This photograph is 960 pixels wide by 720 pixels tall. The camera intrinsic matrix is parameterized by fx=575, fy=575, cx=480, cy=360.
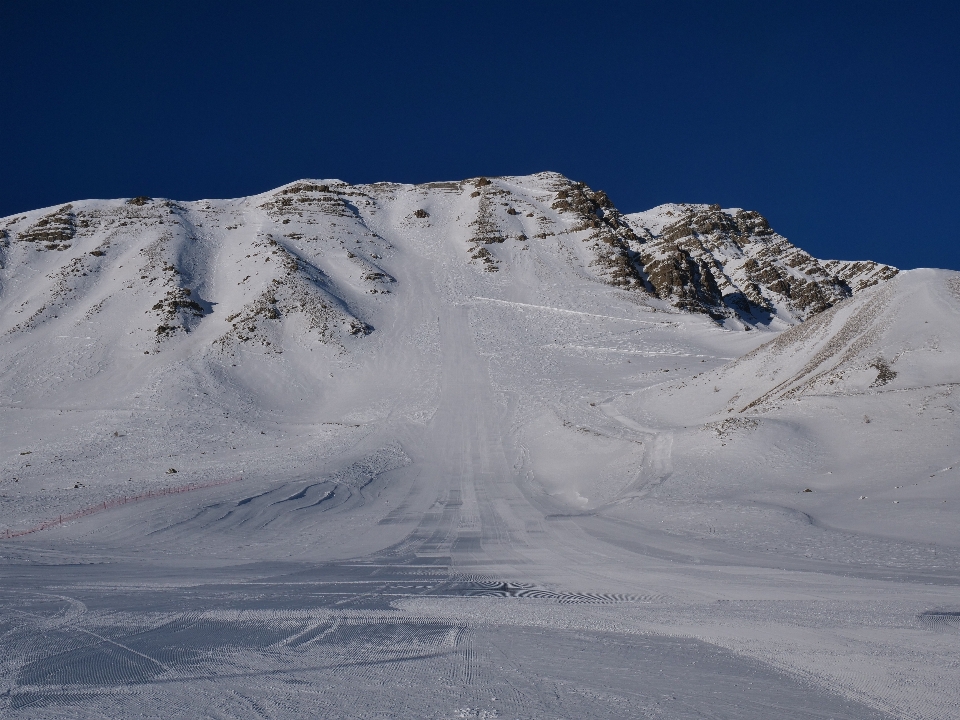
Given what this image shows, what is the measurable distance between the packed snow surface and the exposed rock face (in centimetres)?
1925

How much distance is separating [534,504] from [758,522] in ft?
20.3

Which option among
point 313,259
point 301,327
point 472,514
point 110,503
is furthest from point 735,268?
point 110,503

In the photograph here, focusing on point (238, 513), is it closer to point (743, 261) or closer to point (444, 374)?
point (444, 374)

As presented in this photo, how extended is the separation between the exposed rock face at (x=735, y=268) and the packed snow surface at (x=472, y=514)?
19.3 m

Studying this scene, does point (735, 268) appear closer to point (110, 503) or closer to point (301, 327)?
point (301, 327)

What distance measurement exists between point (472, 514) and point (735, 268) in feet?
377

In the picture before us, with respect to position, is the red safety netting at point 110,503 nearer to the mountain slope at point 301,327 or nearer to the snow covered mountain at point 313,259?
the mountain slope at point 301,327

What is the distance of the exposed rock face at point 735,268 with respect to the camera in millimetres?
71312

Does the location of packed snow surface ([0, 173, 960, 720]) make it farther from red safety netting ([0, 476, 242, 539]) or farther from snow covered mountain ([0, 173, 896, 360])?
snow covered mountain ([0, 173, 896, 360])

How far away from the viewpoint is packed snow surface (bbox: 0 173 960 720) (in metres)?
4.70

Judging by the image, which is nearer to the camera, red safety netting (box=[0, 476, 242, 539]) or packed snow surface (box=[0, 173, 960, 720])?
packed snow surface (box=[0, 173, 960, 720])

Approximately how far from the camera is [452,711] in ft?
13.4

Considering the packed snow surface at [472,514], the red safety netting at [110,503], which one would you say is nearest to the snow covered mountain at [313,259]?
the packed snow surface at [472,514]

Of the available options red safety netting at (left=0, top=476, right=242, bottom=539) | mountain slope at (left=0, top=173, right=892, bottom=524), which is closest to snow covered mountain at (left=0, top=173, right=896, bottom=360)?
mountain slope at (left=0, top=173, right=892, bottom=524)
